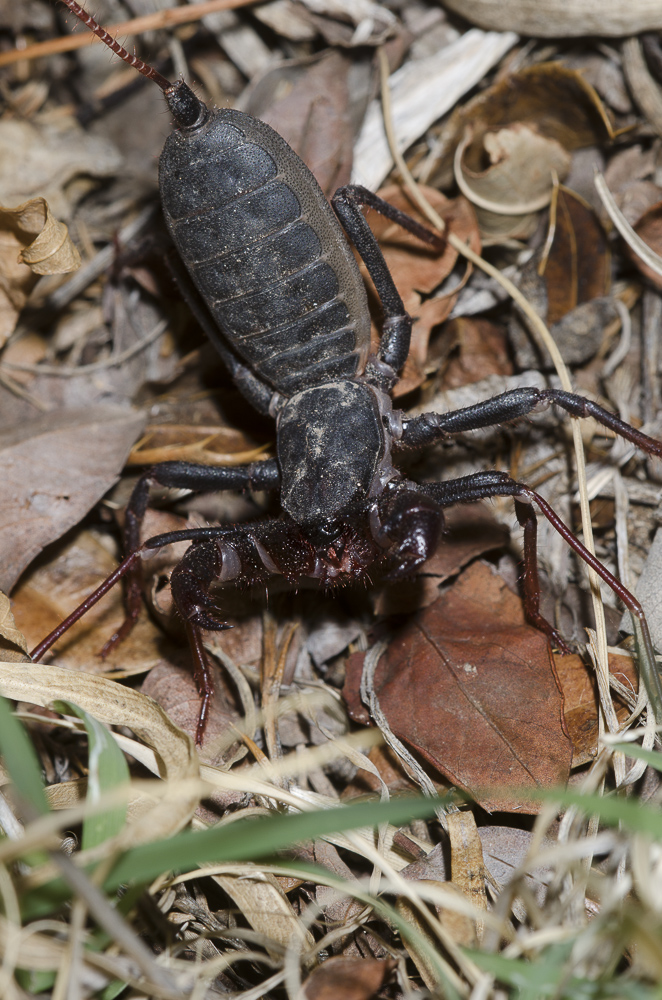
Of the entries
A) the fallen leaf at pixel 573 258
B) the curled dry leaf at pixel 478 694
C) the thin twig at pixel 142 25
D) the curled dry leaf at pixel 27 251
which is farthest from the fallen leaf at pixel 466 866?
the thin twig at pixel 142 25

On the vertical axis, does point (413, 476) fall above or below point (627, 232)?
below

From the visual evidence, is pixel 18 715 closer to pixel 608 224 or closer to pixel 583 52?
pixel 608 224

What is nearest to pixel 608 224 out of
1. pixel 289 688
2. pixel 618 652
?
Answer: pixel 618 652

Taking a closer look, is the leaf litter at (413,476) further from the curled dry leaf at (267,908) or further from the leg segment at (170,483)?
the leg segment at (170,483)

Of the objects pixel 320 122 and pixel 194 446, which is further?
pixel 320 122

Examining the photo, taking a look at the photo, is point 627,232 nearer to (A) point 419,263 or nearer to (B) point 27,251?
(A) point 419,263

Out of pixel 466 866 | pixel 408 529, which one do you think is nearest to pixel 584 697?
pixel 466 866
